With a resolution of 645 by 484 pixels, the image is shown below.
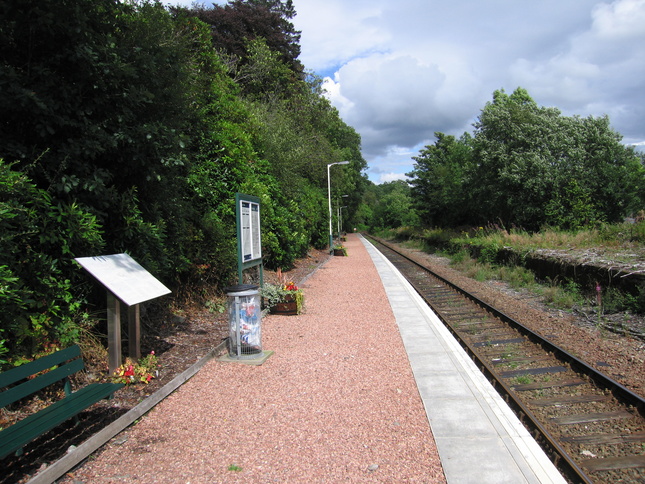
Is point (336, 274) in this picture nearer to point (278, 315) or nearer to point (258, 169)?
point (258, 169)

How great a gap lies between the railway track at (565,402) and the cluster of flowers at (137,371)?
4.41 meters

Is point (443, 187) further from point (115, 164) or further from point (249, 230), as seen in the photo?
point (115, 164)

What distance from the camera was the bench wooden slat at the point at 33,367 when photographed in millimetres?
3336

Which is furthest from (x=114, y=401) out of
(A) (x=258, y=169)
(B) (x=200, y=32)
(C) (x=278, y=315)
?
(B) (x=200, y=32)

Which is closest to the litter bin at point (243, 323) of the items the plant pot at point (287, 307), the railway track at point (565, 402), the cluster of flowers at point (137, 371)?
the cluster of flowers at point (137, 371)

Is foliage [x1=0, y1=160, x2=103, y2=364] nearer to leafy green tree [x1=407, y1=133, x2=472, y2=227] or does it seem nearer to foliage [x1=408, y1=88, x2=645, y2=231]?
foliage [x1=408, y1=88, x2=645, y2=231]

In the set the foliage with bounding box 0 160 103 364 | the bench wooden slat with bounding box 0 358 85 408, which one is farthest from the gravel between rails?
the foliage with bounding box 0 160 103 364

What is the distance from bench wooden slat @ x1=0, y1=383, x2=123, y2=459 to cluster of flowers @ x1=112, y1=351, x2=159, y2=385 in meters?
0.82

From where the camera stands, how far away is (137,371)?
5.20m

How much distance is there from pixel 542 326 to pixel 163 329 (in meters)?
7.45

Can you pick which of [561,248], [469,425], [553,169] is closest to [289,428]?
[469,425]

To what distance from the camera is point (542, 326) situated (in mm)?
8859

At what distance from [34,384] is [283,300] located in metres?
6.51

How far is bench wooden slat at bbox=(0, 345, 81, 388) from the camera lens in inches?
131
